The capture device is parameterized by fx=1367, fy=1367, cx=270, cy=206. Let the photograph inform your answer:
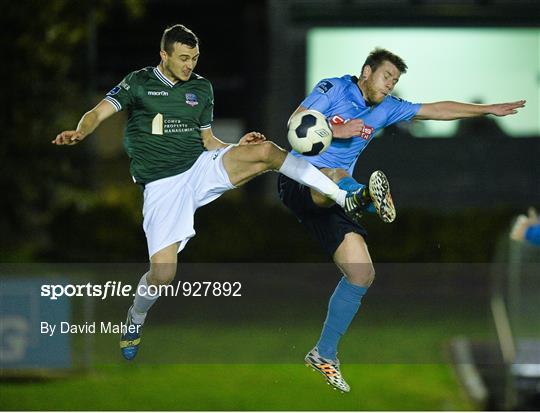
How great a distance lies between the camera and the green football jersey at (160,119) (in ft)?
24.2

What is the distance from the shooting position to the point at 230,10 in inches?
755

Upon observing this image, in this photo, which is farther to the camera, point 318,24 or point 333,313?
A: point 318,24

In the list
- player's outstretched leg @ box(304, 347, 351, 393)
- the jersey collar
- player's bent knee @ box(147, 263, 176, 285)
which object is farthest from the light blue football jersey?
player's outstretched leg @ box(304, 347, 351, 393)

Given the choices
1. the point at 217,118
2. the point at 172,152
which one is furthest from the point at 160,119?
the point at 217,118

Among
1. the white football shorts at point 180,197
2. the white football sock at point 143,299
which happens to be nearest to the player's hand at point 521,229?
the white football shorts at point 180,197

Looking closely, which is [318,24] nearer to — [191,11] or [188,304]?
[188,304]

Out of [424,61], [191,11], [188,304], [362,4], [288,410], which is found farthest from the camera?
[288,410]

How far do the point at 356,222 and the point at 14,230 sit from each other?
12.8 metres

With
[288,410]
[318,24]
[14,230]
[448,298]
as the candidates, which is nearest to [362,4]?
[318,24]

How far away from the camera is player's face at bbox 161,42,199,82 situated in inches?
285

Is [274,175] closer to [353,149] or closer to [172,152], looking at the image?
[172,152]
